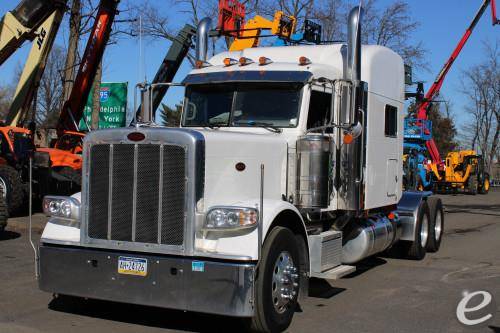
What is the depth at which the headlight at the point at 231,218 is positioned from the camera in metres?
5.46

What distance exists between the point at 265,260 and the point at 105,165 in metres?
1.78

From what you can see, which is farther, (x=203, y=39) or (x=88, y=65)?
(x=88, y=65)

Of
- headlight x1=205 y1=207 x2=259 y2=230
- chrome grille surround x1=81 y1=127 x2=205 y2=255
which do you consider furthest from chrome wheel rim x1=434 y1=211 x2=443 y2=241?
chrome grille surround x1=81 y1=127 x2=205 y2=255

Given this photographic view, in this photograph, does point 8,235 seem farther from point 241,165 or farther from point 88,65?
point 241,165

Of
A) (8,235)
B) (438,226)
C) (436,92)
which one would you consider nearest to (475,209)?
(436,92)

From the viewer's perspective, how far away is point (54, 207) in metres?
6.26

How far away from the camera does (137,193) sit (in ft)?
19.0

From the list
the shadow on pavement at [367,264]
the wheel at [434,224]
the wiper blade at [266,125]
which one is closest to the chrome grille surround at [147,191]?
the wiper blade at [266,125]

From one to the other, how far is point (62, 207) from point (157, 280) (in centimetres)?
138

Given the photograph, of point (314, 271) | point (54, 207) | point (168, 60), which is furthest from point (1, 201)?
point (168, 60)

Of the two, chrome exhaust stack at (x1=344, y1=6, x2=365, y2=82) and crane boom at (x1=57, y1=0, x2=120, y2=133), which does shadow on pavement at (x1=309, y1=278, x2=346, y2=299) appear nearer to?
chrome exhaust stack at (x1=344, y1=6, x2=365, y2=82)

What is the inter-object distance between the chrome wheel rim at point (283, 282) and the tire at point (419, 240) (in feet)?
16.6

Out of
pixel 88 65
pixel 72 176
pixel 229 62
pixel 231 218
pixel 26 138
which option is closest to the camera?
pixel 231 218

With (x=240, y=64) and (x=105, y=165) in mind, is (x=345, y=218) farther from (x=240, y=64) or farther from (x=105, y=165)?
(x=105, y=165)
